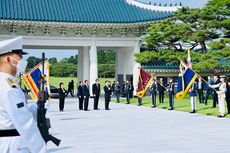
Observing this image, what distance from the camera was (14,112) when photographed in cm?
372

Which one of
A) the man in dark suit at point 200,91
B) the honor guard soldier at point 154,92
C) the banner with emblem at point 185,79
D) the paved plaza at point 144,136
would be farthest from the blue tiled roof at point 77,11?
the paved plaza at point 144,136

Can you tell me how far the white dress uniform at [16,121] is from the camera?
3.72 m

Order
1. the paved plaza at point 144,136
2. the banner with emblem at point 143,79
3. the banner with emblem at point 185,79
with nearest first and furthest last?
1. the paved plaza at point 144,136
2. the banner with emblem at point 185,79
3. the banner with emblem at point 143,79

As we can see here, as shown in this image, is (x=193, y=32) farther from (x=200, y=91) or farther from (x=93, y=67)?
(x=93, y=67)

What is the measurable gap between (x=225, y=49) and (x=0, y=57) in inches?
1026

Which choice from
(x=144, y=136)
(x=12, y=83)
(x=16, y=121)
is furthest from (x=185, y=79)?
(x=16, y=121)

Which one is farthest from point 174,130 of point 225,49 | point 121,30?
point 121,30

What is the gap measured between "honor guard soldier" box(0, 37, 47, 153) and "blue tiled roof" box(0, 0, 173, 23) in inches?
1093

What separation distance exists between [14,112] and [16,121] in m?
0.08

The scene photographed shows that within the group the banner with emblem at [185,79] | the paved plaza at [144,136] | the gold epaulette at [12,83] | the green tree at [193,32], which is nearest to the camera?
the gold epaulette at [12,83]

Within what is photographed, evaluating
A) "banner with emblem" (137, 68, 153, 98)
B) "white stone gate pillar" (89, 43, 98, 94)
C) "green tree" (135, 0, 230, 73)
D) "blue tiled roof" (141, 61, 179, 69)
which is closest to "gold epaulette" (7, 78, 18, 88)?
"banner with emblem" (137, 68, 153, 98)

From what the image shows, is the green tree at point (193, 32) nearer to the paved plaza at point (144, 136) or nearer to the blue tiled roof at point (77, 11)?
the blue tiled roof at point (77, 11)

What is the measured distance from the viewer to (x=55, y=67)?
7825 centimetres

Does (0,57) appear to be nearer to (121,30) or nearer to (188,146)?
(188,146)
